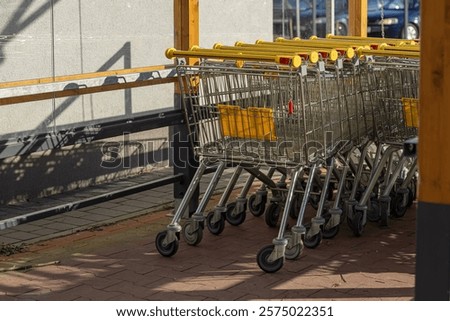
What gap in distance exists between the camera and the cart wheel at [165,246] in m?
6.44

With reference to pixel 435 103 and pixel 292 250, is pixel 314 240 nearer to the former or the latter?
pixel 292 250

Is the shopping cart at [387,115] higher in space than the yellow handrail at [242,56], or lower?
lower

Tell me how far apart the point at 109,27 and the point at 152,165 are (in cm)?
149

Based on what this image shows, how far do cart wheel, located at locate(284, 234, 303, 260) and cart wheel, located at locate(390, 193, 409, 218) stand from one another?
146cm

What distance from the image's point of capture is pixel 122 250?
6.69 metres

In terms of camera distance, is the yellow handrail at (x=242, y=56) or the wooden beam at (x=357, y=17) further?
the wooden beam at (x=357, y=17)

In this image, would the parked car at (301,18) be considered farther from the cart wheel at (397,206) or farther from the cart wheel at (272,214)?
the cart wheel at (272,214)

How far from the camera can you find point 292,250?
6320mm

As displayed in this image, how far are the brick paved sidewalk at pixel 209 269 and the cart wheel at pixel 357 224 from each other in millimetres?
49

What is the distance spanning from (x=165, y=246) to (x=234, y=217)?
0.97 metres

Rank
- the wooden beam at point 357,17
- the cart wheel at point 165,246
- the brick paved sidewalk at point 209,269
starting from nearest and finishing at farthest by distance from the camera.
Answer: the brick paved sidewalk at point 209,269
the cart wheel at point 165,246
the wooden beam at point 357,17

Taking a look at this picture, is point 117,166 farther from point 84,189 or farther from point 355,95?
point 355,95

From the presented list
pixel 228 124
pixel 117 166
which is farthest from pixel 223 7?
pixel 228 124

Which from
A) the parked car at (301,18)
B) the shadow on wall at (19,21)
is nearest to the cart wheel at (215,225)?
the shadow on wall at (19,21)
